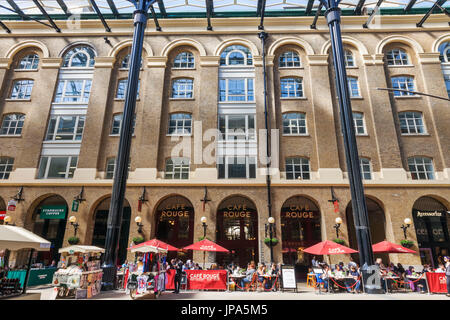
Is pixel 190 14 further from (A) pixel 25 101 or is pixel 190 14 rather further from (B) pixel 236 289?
(B) pixel 236 289

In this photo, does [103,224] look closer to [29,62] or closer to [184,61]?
[184,61]

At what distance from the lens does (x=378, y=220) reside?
66.7 ft

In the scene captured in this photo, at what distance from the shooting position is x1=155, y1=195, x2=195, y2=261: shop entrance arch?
20422 mm

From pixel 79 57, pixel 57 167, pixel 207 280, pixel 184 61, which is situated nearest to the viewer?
pixel 207 280

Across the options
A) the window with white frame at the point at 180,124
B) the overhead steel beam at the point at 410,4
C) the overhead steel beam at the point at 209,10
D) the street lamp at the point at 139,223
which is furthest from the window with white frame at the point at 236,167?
the overhead steel beam at the point at 410,4

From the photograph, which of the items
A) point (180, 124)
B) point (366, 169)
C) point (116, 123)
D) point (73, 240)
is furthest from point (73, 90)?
point (366, 169)

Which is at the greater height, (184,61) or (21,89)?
(184,61)

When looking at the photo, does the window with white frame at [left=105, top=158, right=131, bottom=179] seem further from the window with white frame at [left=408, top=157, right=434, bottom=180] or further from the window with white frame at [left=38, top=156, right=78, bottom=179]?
the window with white frame at [left=408, top=157, right=434, bottom=180]

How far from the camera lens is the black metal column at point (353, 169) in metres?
12.2

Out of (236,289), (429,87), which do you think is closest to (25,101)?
(236,289)

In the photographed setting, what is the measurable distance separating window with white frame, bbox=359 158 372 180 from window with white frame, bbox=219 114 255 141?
854cm

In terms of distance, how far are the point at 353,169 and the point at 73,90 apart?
22.9m

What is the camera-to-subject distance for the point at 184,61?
24.4 meters
